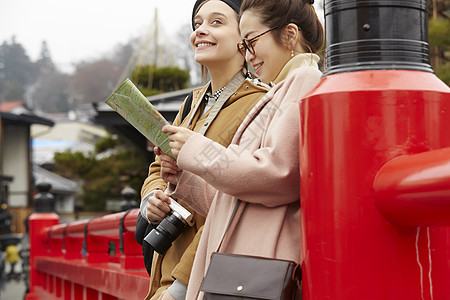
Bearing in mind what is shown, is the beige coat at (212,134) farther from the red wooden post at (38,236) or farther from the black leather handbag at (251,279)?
the red wooden post at (38,236)

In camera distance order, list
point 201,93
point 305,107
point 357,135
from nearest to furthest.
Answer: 1. point 357,135
2. point 305,107
3. point 201,93

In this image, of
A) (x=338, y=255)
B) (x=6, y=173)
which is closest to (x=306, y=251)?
(x=338, y=255)

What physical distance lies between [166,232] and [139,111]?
51 centimetres

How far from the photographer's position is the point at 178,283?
2.17 metres

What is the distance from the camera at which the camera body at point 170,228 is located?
2336 mm

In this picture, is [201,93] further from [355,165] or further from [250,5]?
[355,165]

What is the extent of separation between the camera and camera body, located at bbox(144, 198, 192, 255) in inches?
92.0

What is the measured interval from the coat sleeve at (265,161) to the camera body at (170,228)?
25.9 inches

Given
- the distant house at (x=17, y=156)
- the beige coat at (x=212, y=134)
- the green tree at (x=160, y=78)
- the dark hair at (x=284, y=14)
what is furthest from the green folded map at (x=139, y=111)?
the distant house at (x=17, y=156)

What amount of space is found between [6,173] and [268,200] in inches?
1254

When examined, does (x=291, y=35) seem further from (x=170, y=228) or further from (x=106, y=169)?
(x=106, y=169)

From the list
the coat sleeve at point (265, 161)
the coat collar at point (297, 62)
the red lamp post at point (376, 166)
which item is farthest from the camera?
the coat collar at point (297, 62)

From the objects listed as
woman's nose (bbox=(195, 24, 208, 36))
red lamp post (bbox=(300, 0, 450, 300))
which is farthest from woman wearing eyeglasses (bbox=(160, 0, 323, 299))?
woman's nose (bbox=(195, 24, 208, 36))

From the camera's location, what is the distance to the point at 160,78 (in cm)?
1543
